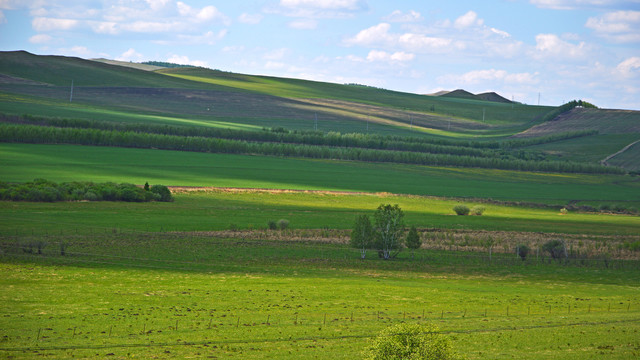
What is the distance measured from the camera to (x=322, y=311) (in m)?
42.9

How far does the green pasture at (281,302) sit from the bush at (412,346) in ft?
15.2

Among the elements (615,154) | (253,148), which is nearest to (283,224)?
(253,148)

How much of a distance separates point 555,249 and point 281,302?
36.1 meters

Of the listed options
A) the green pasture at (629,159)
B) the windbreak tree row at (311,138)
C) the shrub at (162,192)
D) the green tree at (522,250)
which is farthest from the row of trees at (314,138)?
the green tree at (522,250)

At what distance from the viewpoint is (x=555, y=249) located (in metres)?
70.4

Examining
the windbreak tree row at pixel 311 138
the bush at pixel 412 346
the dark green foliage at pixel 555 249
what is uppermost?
the windbreak tree row at pixel 311 138

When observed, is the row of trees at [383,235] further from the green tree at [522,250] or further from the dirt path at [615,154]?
the dirt path at [615,154]

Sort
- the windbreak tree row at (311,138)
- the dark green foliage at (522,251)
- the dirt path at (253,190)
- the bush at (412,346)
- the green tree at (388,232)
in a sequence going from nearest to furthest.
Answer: the bush at (412,346), the green tree at (388,232), the dark green foliage at (522,251), the dirt path at (253,190), the windbreak tree row at (311,138)

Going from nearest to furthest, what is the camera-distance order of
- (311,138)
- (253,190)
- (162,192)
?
(162,192) < (253,190) < (311,138)

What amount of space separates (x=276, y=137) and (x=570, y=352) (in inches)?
5422

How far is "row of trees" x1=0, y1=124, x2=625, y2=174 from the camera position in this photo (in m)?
136

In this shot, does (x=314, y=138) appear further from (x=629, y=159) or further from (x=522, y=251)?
(x=522, y=251)

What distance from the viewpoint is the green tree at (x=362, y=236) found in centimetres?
6738

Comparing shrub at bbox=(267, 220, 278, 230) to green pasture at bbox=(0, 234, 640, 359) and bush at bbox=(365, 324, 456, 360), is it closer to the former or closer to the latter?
green pasture at bbox=(0, 234, 640, 359)
